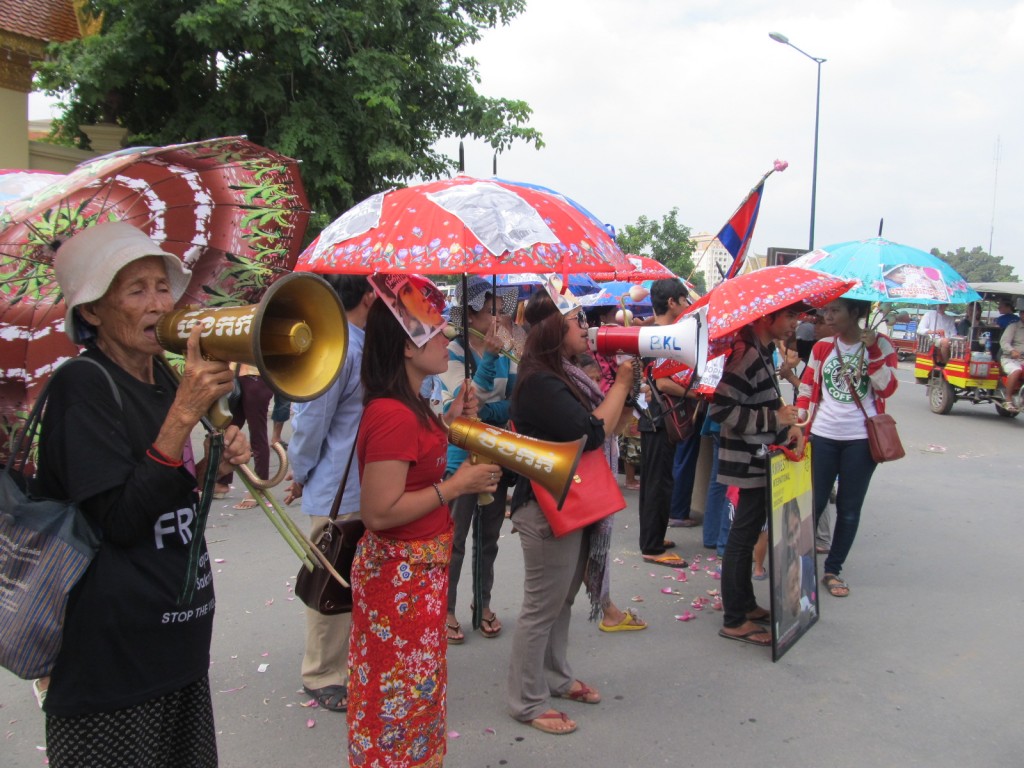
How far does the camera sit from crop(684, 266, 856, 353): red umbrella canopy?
11.9 feet

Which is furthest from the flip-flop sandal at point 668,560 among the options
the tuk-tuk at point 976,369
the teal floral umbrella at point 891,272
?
the tuk-tuk at point 976,369

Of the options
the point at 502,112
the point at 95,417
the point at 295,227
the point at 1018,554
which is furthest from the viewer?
the point at 502,112

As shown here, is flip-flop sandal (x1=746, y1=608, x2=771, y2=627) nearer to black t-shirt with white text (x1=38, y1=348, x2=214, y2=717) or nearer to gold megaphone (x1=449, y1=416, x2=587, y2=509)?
gold megaphone (x1=449, y1=416, x2=587, y2=509)

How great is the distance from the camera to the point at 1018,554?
5.57 metres

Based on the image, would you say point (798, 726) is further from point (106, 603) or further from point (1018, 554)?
point (1018, 554)

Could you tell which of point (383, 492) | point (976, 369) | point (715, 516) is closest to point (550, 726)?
point (383, 492)

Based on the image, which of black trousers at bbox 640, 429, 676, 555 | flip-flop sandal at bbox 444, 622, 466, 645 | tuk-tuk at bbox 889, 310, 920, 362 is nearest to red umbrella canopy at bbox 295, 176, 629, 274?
flip-flop sandal at bbox 444, 622, 466, 645

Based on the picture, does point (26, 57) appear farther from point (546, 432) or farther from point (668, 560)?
point (546, 432)

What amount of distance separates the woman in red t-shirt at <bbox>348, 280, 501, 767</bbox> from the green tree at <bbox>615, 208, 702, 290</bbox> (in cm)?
2310

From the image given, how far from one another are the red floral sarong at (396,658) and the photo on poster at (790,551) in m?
1.99

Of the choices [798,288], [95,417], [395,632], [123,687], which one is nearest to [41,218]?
[95,417]

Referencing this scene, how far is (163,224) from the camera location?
2062mm

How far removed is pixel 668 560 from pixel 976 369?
29.6 feet

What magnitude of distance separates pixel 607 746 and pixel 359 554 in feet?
4.80
